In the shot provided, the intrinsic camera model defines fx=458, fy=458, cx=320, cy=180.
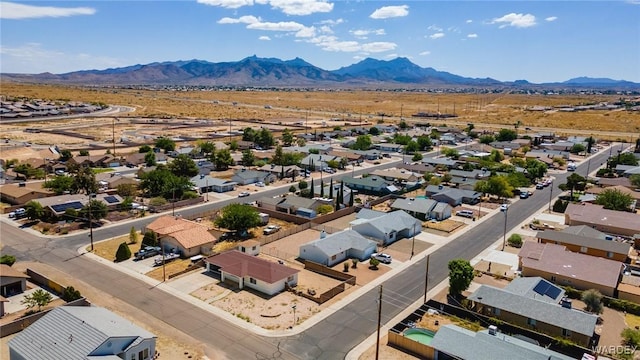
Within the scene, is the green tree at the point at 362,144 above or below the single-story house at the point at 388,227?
above

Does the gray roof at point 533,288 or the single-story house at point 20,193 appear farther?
the single-story house at point 20,193

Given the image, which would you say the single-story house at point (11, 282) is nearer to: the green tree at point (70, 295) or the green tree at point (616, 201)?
the green tree at point (70, 295)

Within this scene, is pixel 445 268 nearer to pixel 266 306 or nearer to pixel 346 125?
pixel 266 306

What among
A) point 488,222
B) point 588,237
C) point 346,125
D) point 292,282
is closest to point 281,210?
point 292,282

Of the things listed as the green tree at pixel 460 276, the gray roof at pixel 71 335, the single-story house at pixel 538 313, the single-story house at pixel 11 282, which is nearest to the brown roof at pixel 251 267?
the gray roof at pixel 71 335

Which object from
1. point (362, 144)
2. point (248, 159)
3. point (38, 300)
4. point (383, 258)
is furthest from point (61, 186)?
point (362, 144)

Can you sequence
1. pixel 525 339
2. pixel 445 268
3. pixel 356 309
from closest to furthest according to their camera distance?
pixel 525 339 < pixel 356 309 < pixel 445 268
